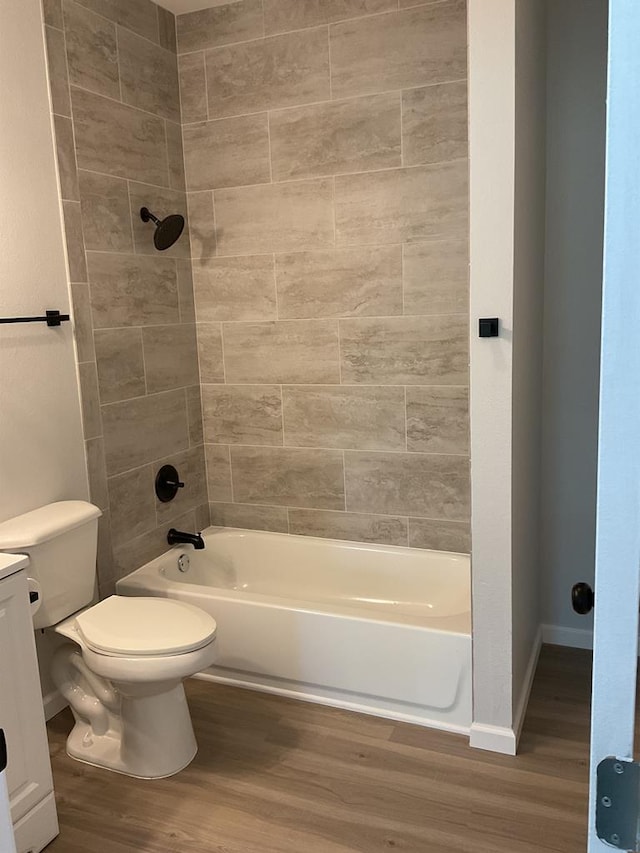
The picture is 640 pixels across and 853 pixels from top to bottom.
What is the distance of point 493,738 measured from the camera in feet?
7.63

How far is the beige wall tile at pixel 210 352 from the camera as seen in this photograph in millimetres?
3387

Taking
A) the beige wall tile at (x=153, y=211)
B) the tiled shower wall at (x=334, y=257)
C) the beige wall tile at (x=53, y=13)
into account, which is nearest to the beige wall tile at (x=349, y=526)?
the tiled shower wall at (x=334, y=257)

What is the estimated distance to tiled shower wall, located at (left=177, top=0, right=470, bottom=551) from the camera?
9.35ft

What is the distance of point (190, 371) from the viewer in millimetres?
3381

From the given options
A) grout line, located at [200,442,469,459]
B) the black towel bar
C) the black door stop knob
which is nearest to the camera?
the black door stop knob

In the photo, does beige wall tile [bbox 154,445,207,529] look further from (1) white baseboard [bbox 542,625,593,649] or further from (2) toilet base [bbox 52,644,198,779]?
(1) white baseboard [bbox 542,625,593,649]

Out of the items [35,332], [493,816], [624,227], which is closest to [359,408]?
[35,332]

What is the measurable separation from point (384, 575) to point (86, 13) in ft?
8.36

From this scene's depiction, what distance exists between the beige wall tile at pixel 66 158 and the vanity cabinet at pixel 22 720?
4.51ft

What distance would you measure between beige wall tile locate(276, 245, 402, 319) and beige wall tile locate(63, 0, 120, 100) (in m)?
0.97

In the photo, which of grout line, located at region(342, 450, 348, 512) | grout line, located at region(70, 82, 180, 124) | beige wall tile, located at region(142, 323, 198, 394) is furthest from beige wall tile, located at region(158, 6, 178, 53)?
grout line, located at region(342, 450, 348, 512)

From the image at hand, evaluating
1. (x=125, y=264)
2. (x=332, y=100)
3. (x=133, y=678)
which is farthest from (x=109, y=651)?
(x=332, y=100)

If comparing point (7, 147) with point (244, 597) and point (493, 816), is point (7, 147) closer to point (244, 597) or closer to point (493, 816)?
point (244, 597)

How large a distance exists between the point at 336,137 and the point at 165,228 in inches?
31.8
